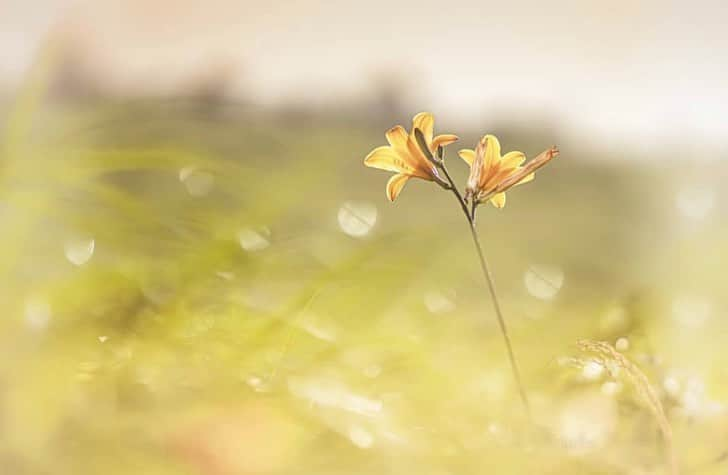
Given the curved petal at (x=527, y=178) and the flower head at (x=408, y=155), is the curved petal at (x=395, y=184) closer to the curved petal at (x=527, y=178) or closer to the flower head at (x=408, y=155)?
the flower head at (x=408, y=155)

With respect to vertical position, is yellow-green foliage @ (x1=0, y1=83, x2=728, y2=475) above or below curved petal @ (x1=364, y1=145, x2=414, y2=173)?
below

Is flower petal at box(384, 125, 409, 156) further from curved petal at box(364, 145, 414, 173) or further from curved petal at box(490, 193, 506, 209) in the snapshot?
curved petal at box(490, 193, 506, 209)

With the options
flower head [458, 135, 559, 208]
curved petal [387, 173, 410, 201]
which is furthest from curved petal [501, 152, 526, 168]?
curved petal [387, 173, 410, 201]

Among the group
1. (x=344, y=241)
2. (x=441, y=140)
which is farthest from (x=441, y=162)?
(x=344, y=241)

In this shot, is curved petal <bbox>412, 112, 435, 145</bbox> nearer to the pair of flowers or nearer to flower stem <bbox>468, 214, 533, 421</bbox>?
the pair of flowers

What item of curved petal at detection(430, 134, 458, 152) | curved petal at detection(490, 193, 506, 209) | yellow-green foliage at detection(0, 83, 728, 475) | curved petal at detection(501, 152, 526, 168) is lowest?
yellow-green foliage at detection(0, 83, 728, 475)

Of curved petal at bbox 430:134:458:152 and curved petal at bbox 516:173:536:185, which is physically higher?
curved petal at bbox 430:134:458:152

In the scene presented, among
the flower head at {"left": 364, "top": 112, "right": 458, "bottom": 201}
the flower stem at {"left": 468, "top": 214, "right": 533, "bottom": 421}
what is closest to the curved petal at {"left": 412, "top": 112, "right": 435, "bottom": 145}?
the flower head at {"left": 364, "top": 112, "right": 458, "bottom": 201}

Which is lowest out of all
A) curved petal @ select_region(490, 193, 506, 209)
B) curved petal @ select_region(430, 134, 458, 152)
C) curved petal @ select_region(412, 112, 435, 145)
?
curved petal @ select_region(490, 193, 506, 209)

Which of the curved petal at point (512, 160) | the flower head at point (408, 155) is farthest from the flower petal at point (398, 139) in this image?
the curved petal at point (512, 160)
